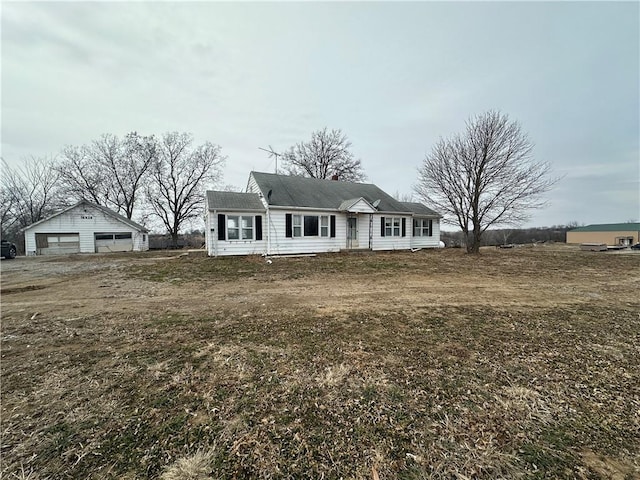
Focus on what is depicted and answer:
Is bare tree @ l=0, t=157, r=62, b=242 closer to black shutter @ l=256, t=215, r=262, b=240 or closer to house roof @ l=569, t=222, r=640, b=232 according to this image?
black shutter @ l=256, t=215, r=262, b=240

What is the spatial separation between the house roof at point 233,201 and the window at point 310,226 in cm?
274

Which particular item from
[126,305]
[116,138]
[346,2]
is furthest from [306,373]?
[116,138]

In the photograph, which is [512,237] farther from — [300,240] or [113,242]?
[113,242]

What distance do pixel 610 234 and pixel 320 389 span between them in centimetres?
5833

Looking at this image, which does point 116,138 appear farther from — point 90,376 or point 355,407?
point 355,407

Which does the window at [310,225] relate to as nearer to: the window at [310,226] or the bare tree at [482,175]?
the window at [310,226]

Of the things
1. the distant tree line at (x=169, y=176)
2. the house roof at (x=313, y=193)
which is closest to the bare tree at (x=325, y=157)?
the distant tree line at (x=169, y=176)

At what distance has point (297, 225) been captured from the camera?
48.9 ft

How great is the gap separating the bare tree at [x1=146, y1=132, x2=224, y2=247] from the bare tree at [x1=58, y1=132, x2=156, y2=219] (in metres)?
1.40

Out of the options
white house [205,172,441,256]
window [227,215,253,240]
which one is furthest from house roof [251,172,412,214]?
window [227,215,253,240]

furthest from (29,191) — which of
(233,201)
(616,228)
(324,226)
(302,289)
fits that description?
(616,228)

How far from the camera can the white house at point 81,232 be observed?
20803mm

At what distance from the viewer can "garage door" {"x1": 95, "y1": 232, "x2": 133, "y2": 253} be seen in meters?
22.8

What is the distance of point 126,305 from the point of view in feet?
18.6
